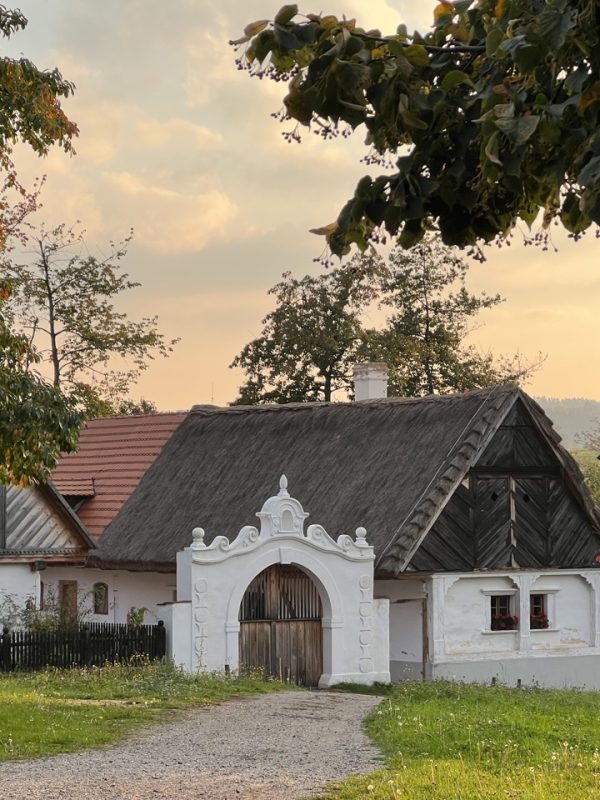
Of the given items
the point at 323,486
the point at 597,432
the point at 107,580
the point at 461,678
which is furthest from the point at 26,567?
the point at 597,432

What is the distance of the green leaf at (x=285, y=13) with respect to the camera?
5625mm

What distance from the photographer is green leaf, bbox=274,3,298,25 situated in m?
5.62

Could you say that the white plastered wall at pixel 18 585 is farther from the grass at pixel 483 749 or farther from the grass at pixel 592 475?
the grass at pixel 592 475

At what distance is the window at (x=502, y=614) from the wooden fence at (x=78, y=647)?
25.5 feet

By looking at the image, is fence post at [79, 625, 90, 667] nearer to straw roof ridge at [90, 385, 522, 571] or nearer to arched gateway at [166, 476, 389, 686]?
arched gateway at [166, 476, 389, 686]

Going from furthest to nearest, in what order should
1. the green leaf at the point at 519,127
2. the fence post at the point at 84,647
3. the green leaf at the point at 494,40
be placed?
the fence post at the point at 84,647 → the green leaf at the point at 494,40 → the green leaf at the point at 519,127

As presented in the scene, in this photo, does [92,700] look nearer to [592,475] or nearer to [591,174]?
[591,174]

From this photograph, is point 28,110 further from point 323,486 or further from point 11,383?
point 323,486

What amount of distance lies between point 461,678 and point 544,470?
4916mm

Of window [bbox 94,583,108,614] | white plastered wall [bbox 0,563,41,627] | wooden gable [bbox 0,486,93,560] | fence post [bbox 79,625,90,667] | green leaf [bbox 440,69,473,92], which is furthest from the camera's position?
window [bbox 94,583,108,614]

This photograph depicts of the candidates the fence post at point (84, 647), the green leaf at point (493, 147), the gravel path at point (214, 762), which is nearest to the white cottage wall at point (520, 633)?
the fence post at point (84, 647)

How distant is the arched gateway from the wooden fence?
23.3 inches

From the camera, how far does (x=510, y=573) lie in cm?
2806

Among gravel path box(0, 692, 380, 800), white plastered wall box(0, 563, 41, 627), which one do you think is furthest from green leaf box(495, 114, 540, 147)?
white plastered wall box(0, 563, 41, 627)
